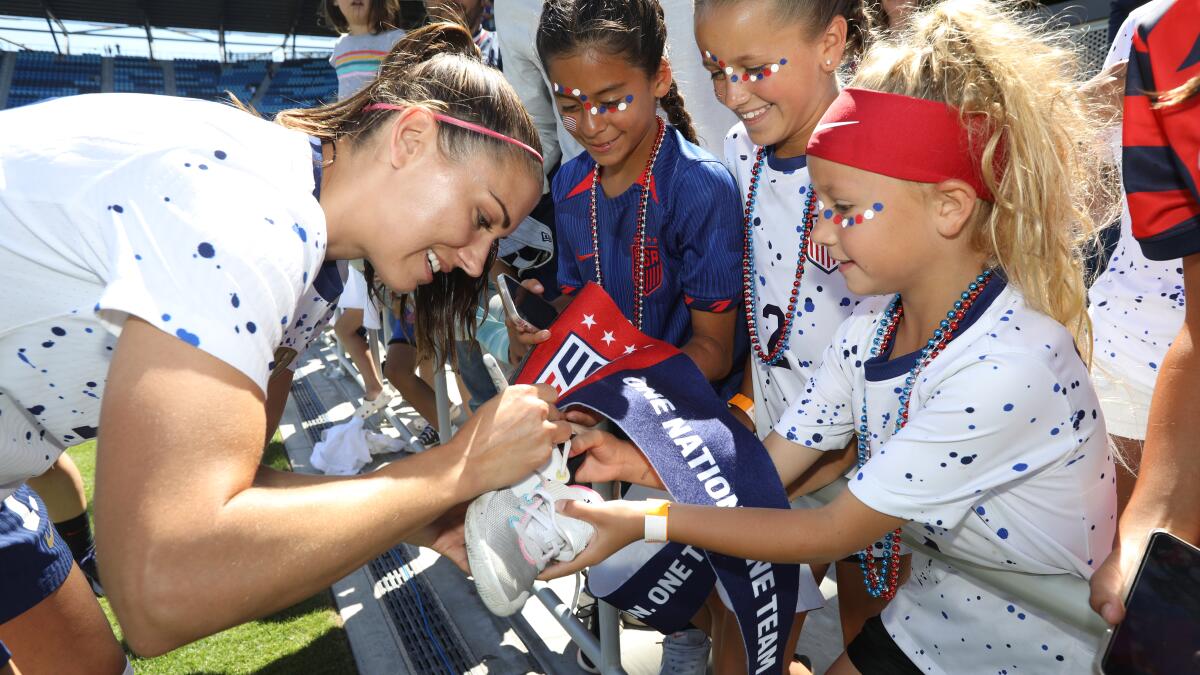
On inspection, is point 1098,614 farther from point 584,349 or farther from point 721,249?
point 721,249

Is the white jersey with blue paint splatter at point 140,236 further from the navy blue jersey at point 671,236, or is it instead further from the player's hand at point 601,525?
the navy blue jersey at point 671,236

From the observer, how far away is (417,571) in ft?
10.5

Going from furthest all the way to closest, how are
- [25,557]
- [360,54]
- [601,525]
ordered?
[360,54]
[25,557]
[601,525]

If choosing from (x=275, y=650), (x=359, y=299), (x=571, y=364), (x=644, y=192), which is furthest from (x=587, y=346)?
(x=359, y=299)

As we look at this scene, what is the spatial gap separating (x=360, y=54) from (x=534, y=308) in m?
2.65

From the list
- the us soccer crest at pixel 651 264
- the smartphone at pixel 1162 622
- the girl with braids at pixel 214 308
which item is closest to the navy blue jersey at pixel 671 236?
the us soccer crest at pixel 651 264

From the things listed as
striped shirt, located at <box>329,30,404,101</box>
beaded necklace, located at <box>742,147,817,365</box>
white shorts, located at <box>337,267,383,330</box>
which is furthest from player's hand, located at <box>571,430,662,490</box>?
white shorts, located at <box>337,267,383,330</box>

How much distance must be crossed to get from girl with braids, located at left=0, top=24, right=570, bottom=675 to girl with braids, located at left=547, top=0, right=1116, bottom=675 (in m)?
0.45

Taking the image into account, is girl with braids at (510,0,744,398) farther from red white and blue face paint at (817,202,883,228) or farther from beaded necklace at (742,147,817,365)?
red white and blue face paint at (817,202,883,228)

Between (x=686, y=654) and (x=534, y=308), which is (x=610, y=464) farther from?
(x=534, y=308)

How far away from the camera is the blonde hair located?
1327 mm

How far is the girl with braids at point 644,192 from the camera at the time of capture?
2027 millimetres

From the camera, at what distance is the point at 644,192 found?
2121 mm

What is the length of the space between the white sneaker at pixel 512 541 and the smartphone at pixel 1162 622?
76 cm
